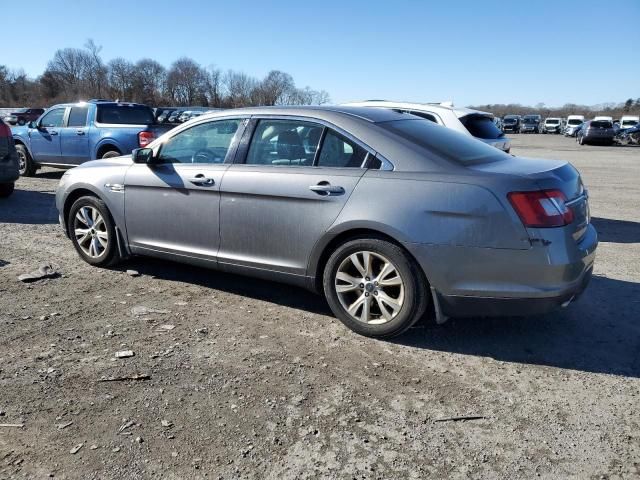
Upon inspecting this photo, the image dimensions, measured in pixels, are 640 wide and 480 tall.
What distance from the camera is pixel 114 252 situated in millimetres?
5539

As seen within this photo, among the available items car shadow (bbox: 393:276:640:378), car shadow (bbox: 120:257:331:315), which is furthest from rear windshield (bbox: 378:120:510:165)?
car shadow (bbox: 120:257:331:315)

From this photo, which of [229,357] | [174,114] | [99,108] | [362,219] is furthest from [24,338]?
[174,114]

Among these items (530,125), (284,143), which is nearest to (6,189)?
(284,143)

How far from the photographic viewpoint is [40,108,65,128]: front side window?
12.2 m

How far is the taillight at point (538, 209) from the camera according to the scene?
11.5 feet

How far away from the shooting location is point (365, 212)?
3.91 meters

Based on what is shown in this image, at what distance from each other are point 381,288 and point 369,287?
0.09 metres

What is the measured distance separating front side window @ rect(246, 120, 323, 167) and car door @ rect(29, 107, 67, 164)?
30.1 ft

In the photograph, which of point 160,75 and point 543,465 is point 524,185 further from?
point 160,75

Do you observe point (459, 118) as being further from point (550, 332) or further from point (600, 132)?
point (600, 132)

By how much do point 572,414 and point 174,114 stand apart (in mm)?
33740

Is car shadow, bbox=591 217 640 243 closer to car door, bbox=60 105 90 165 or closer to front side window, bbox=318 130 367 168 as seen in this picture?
front side window, bbox=318 130 367 168

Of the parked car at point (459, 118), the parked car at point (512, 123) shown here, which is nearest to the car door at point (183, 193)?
the parked car at point (459, 118)

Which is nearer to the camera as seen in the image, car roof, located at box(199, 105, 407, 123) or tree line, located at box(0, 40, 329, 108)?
car roof, located at box(199, 105, 407, 123)
